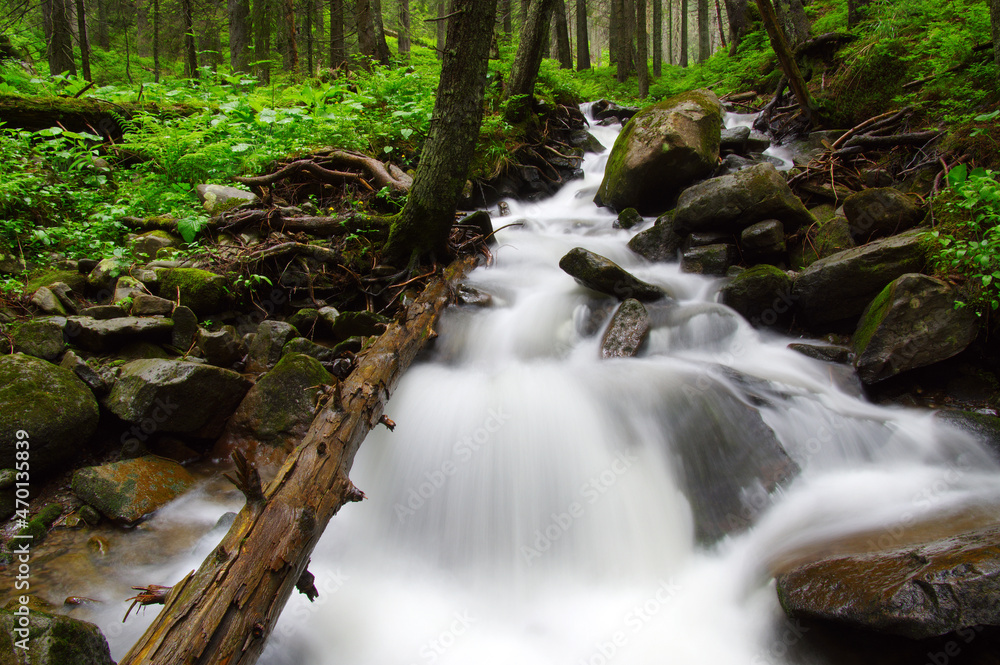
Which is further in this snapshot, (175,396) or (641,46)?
(641,46)

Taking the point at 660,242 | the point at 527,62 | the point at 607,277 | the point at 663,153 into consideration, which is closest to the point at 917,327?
the point at 607,277

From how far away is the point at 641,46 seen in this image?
1525 centimetres

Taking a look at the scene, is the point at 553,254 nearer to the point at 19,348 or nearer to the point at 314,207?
the point at 314,207

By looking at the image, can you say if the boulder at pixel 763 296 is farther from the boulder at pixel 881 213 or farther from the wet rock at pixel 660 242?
the wet rock at pixel 660 242

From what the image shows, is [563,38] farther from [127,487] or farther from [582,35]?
[127,487]

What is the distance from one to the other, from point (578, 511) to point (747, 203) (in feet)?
13.7

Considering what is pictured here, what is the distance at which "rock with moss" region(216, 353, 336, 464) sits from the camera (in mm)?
3547

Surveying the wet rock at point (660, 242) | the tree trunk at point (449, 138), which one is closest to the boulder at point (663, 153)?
the wet rock at point (660, 242)

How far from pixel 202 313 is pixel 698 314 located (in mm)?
4783

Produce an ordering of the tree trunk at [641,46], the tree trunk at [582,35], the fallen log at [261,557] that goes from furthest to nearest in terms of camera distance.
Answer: the tree trunk at [582,35]
the tree trunk at [641,46]
the fallen log at [261,557]

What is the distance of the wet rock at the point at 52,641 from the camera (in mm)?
1736

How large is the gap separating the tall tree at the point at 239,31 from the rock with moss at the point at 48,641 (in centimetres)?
1234

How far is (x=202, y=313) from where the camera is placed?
4234 mm

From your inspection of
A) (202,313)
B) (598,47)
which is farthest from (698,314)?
(598,47)
